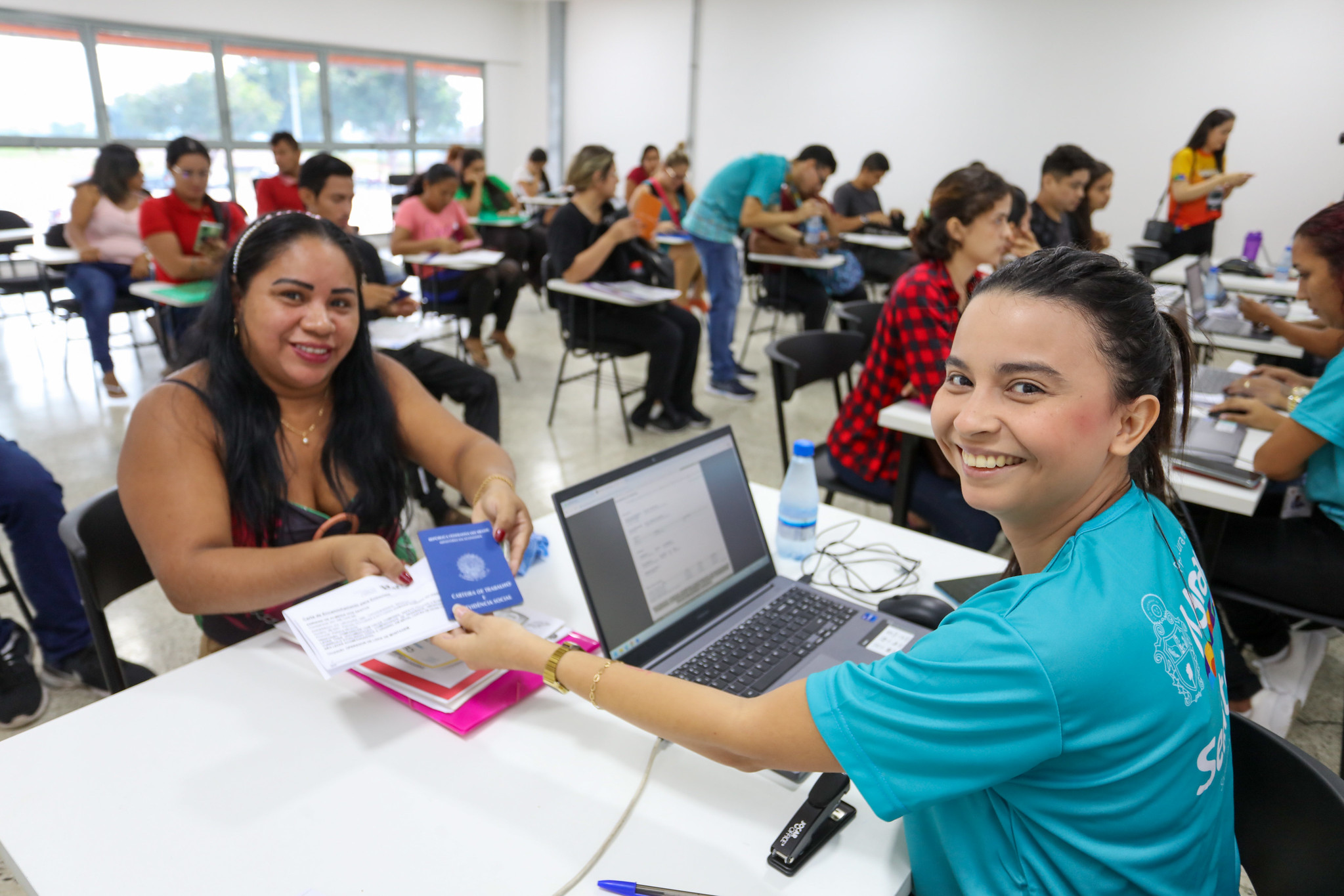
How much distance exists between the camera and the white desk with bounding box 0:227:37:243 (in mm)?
5367

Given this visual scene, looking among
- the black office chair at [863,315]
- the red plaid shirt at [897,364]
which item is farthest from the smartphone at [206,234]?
the red plaid shirt at [897,364]

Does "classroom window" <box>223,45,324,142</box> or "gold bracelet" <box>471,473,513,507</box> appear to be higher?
"classroom window" <box>223,45,324,142</box>

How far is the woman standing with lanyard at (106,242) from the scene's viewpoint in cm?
446

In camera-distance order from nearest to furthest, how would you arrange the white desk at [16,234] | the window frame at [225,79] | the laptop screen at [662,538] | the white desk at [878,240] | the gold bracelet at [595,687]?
the gold bracelet at [595,687]
the laptop screen at [662,538]
the white desk at [16,234]
the white desk at [878,240]
the window frame at [225,79]

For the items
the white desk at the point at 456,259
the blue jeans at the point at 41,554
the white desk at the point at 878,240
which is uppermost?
the white desk at the point at 878,240

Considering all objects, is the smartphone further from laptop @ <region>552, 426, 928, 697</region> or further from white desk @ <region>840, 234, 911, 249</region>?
white desk @ <region>840, 234, 911, 249</region>

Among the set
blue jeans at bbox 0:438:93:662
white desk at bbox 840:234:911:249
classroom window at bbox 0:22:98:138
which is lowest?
blue jeans at bbox 0:438:93:662

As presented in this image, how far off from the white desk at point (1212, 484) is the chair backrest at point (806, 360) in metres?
0.37

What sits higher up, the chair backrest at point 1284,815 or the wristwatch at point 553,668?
the wristwatch at point 553,668

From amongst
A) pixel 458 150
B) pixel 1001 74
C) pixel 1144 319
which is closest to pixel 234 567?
pixel 1144 319

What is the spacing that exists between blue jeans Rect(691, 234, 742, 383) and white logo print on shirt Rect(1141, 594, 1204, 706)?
428cm

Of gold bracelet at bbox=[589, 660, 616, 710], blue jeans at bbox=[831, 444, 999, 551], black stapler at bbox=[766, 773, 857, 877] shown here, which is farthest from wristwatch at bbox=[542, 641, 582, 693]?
blue jeans at bbox=[831, 444, 999, 551]

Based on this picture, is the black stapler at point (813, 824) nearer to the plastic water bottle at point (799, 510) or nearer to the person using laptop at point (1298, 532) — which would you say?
the plastic water bottle at point (799, 510)

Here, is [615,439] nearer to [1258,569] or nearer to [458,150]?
[1258,569]
